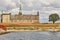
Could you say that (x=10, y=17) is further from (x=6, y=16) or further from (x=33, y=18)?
(x=33, y=18)

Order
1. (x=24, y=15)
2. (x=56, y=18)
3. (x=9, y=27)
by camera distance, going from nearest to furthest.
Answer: (x=9, y=27) → (x=56, y=18) → (x=24, y=15)

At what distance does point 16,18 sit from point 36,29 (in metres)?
19.5

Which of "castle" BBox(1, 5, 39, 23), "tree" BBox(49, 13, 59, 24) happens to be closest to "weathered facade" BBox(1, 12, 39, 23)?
"castle" BBox(1, 5, 39, 23)

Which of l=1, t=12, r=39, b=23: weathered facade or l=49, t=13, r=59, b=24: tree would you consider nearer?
l=49, t=13, r=59, b=24: tree

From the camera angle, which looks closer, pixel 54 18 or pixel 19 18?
pixel 54 18

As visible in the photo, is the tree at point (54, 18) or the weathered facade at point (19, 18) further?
the weathered facade at point (19, 18)

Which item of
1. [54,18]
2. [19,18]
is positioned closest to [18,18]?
[19,18]

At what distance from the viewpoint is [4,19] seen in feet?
197

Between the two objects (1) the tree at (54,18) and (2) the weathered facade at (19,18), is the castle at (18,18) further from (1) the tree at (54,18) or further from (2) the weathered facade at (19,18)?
(1) the tree at (54,18)

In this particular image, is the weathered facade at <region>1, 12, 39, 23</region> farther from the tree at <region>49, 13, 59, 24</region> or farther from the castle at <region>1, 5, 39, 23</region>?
the tree at <region>49, 13, 59, 24</region>

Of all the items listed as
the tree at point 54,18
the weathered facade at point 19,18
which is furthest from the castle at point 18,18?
the tree at point 54,18

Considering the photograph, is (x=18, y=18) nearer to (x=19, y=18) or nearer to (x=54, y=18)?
(x=19, y=18)

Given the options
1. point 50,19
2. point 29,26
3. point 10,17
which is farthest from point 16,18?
point 29,26

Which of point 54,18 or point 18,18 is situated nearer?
point 54,18
